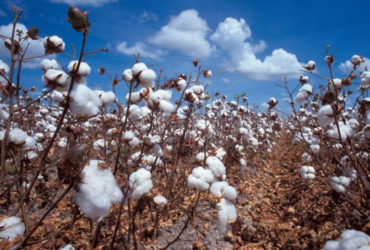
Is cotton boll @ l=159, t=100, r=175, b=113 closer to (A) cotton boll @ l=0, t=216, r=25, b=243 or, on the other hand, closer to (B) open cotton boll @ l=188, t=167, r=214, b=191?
(B) open cotton boll @ l=188, t=167, r=214, b=191

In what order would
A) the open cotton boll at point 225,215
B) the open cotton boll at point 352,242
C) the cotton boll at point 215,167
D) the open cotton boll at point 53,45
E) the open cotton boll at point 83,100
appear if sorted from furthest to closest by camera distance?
the cotton boll at point 215,167
the open cotton boll at point 53,45
the open cotton boll at point 225,215
the open cotton boll at point 83,100
the open cotton boll at point 352,242

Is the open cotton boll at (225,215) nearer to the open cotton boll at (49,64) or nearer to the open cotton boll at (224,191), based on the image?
the open cotton boll at (224,191)

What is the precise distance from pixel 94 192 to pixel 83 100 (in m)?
0.37

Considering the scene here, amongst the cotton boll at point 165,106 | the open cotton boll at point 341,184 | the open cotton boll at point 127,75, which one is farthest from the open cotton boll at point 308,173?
the open cotton boll at point 127,75

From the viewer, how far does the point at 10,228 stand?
1.26 m

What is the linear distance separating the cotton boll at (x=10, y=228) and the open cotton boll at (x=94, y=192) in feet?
1.60

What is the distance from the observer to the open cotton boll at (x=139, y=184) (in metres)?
1.62

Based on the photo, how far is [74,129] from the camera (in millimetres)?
1923

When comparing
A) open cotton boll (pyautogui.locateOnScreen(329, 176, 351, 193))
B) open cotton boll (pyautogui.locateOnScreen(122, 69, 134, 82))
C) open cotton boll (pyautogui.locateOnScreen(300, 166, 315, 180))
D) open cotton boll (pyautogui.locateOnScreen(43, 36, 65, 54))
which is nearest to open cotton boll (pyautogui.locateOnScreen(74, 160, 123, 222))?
open cotton boll (pyautogui.locateOnScreen(43, 36, 65, 54))

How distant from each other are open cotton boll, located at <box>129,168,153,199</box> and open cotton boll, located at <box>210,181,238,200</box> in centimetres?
41

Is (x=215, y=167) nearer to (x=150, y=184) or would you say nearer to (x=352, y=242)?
(x=150, y=184)

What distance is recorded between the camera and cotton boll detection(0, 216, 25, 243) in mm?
1212

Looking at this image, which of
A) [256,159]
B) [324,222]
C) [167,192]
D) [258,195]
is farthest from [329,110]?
[256,159]

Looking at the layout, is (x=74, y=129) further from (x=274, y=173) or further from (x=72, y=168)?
(x=274, y=173)
